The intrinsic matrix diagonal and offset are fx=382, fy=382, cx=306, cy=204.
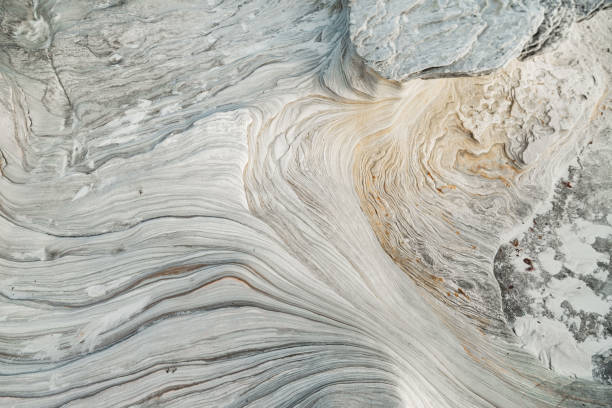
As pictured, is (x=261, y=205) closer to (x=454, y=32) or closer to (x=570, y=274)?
(x=454, y=32)

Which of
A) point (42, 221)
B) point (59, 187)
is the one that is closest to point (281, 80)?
point (59, 187)

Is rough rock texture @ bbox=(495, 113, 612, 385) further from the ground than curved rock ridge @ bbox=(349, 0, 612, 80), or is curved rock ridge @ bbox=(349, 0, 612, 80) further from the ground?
curved rock ridge @ bbox=(349, 0, 612, 80)

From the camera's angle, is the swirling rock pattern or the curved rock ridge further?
the curved rock ridge

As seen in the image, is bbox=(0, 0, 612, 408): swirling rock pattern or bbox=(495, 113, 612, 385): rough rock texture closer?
bbox=(0, 0, 612, 408): swirling rock pattern

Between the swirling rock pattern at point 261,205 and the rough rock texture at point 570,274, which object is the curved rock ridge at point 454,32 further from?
the rough rock texture at point 570,274

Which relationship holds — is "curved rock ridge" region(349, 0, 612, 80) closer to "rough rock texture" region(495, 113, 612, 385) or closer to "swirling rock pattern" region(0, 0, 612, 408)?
"swirling rock pattern" region(0, 0, 612, 408)

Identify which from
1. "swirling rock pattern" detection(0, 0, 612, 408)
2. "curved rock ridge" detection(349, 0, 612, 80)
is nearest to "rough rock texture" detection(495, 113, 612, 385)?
"swirling rock pattern" detection(0, 0, 612, 408)

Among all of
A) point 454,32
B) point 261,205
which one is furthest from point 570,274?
point 261,205
